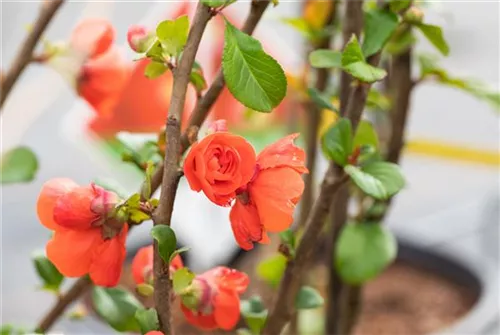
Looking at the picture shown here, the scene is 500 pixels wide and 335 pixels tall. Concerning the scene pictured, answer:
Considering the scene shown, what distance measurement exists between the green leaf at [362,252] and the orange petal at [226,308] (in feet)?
0.72

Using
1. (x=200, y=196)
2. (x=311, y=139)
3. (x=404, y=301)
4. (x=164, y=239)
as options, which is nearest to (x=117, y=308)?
(x=164, y=239)

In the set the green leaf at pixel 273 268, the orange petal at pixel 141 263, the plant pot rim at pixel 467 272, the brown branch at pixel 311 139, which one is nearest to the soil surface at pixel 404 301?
the plant pot rim at pixel 467 272

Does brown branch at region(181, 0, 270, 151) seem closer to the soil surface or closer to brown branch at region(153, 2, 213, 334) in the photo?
brown branch at region(153, 2, 213, 334)

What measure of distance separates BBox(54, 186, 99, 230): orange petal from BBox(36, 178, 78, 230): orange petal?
12 millimetres

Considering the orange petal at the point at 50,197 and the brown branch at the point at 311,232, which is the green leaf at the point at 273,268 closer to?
the brown branch at the point at 311,232

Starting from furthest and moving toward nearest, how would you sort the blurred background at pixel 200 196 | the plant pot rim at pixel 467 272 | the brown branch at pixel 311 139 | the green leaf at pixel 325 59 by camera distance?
1. the blurred background at pixel 200 196
2. the plant pot rim at pixel 467 272
3. the brown branch at pixel 311 139
4. the green leaf at pixel 325 59

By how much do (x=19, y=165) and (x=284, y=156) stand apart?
0.77ft

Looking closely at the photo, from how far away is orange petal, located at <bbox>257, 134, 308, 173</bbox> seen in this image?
268 mm

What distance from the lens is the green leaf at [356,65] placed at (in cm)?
31

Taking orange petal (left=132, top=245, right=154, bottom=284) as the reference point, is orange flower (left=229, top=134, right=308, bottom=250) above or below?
above

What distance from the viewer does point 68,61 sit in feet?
1.54

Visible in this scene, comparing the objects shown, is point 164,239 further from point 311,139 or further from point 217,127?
point 311,139

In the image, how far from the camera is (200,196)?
1.16 metres

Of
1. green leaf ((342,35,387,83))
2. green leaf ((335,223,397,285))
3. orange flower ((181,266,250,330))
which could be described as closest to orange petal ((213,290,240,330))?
orange flower ((181,266,250,330))
